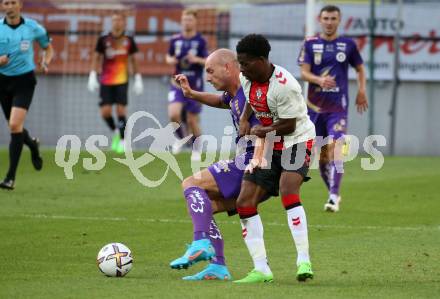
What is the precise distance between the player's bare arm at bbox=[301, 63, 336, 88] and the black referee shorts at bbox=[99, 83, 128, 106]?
8.82m

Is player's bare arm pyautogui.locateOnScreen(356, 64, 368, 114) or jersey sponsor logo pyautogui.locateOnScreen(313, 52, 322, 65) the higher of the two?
jersey sponsor logo pyautogui.locateOnScreen(313, 52, 322, 65)

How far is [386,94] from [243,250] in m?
16.1

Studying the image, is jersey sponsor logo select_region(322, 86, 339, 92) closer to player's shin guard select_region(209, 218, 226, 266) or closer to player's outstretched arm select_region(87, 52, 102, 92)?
player's shin guard select_region(209, 218, 226, 266)

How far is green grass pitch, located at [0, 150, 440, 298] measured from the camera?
814cm

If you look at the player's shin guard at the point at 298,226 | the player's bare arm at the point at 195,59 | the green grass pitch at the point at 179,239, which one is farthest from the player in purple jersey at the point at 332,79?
the player's bare arm at the point at 195,59

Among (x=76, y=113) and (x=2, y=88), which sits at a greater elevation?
(x=2, y=88)

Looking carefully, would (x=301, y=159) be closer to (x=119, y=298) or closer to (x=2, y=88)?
(x=119, y=298)

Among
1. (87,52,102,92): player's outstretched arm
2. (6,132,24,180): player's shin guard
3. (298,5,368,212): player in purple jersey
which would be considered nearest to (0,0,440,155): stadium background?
(87,52,102,92): player's outstretched arm

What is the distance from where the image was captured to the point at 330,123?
47.0ft

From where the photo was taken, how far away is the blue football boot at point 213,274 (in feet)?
28.6

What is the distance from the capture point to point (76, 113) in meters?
26.7

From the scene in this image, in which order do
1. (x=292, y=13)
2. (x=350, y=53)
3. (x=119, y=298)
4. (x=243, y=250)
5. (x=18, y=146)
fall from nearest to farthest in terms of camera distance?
(x=119, y=298), (x=243, y=250), (x=350, y=53), (x=18, y=146), (x=292, y=13)

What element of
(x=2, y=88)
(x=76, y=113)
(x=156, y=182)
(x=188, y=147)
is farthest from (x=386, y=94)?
(x=2, y=88)

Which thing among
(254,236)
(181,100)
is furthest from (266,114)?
(181,100)
